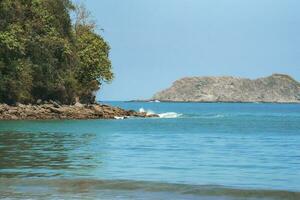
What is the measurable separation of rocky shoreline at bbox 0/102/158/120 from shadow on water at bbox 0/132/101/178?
26499 millimetres

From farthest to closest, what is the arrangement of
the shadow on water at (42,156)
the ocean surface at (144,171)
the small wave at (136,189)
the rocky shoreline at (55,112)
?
the rocky shoreline at (55,112) < the shadow on water at (42,156) < the ocean surface at (144,171) < the small wave at (136,189)

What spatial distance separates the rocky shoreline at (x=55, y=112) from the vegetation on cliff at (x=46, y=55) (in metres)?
2.14

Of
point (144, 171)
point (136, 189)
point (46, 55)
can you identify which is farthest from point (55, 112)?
point (136, 189)

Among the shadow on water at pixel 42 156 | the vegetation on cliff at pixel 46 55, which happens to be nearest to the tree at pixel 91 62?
→ the vegetation on cliff at pixel 46 55

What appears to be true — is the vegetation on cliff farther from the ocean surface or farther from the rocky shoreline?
the ocean surface

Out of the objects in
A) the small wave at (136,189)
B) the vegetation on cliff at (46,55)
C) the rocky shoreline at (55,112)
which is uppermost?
the vegetation on cliff at (46,55)

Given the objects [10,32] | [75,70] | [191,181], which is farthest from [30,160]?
[75,70]

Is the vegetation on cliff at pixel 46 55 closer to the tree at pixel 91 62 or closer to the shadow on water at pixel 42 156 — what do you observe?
the tree at pixel 91 62

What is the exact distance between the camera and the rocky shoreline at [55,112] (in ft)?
245

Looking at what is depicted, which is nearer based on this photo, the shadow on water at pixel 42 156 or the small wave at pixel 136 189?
the small wave at pixel 136 189

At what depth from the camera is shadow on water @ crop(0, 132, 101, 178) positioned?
985 inches

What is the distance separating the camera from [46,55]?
8075 cm

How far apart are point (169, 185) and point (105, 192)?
263 cm

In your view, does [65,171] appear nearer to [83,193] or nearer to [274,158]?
[83,193]
